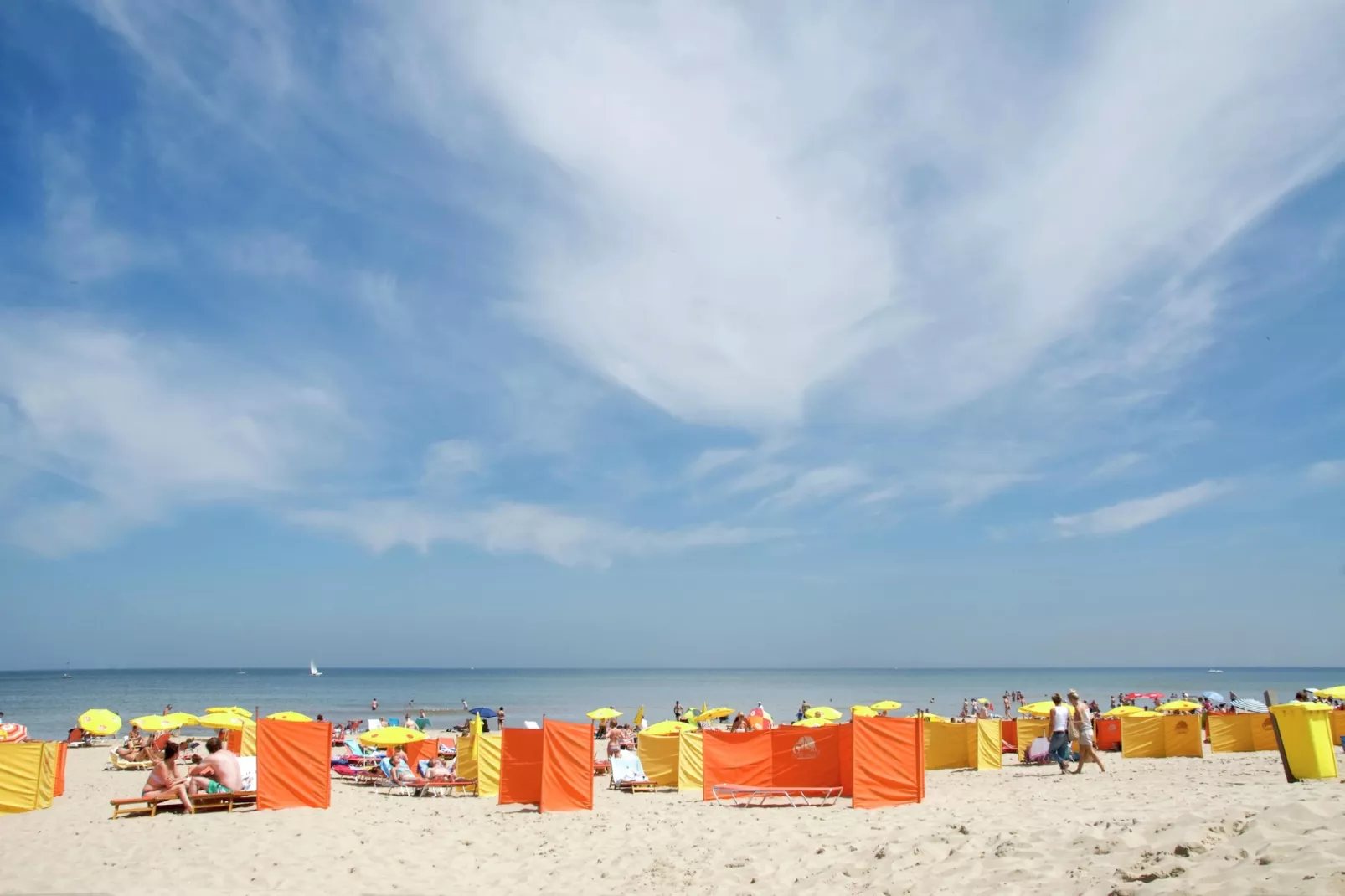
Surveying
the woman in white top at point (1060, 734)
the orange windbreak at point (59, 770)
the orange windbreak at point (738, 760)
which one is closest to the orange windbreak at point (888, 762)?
the orange windbreak at point (738, 760)

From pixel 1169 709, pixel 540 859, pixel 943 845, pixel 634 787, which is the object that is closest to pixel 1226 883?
pixel 943 845

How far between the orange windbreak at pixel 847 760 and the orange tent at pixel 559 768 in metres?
3.89

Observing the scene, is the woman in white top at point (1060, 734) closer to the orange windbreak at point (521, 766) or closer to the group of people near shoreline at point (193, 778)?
the orange windbreak at point (521, 766)

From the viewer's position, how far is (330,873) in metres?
9.20

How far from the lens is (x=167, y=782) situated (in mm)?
12898

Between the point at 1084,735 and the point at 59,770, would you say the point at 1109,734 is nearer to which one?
the point at 1084,735

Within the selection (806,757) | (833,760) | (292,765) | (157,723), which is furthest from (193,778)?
(157,723)

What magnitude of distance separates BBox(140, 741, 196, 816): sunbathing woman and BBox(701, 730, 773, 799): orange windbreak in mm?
7735

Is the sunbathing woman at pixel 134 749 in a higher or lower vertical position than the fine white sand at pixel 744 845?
lower

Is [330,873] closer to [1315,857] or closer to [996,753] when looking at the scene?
[1315,857]

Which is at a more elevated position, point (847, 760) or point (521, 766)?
point (847, 760)

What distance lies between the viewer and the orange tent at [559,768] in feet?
44.4

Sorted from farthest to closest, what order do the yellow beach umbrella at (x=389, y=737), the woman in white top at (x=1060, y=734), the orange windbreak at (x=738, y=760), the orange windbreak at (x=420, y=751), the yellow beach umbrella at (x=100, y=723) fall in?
the yellow beach umbrella at (x=100, y=723) < the orange windbreak at (x=420, y=751) < the yellow beach umbrella at (x=389, y=737) < the woman in white top at (x=1060, y=734) < the orange windbreak at (x=738, y=760)

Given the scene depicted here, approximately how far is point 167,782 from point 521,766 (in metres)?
5.09
